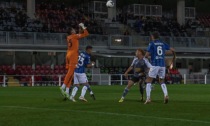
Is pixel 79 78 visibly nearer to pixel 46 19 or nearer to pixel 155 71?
pixel 155 71

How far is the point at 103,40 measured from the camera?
56906 mm

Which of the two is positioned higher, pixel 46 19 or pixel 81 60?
pixel 46 19

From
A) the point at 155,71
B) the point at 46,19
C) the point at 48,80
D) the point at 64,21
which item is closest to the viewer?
the point at 155,71

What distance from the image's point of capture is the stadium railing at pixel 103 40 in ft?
170

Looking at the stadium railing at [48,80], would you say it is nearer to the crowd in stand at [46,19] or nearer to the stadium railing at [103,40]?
the stadium railing at [103,40]

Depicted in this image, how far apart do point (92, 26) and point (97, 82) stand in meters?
12.7

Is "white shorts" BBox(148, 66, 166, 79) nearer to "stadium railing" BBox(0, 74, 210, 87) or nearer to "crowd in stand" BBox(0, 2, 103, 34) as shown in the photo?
"stadium railing" BBox(0, 74, 210, 87)

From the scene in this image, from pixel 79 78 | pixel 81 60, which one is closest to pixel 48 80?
pixel 79 78

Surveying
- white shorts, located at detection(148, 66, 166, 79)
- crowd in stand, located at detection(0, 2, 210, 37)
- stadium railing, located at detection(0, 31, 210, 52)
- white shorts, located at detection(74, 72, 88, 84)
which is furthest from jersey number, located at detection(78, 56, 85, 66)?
crowd in stand, located at detection(0, 2, 210, 37)

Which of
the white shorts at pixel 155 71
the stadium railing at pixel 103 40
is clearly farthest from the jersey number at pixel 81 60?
the stadium railing at pixel 103 40

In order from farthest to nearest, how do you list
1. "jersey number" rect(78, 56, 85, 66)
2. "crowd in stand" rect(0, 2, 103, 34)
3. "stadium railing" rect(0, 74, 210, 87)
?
"crowd in stand" rect(0, 2, 103, 34) → "stadium railing" rect(0, 74, 210, 87) → "jersey number" rect(78, 56, 85, 66)

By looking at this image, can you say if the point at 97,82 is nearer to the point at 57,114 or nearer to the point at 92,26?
the point at 92,26

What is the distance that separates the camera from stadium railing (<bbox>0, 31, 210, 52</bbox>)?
170 ft

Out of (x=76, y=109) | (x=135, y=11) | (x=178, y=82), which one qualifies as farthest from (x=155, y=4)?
(x=76, y=109)
